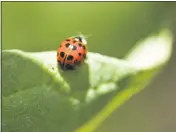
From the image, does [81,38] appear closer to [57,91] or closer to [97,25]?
[97,25]

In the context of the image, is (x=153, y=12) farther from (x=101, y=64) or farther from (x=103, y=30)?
(x=101, y=64)

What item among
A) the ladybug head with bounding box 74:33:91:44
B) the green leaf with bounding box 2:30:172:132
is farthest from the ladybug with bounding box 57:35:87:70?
the green leaf with bounding box 2:30:172:132

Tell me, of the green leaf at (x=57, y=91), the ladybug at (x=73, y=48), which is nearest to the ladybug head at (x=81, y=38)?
the ladybug at (x=73, y=48)

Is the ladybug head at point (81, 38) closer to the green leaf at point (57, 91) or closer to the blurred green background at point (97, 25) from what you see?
the blurred green background at point (97, 25)

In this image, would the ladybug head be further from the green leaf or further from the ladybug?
the green leaf

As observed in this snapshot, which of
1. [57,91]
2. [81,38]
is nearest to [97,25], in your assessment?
[81,38]
